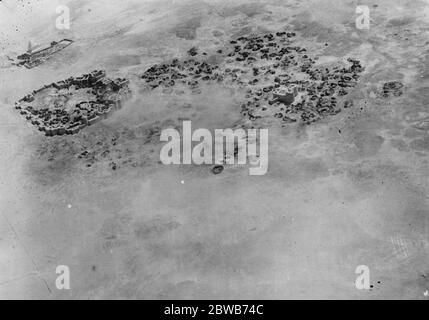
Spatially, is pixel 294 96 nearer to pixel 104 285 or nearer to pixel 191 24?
pixel 191 24

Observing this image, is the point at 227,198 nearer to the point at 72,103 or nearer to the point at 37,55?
the point at 72,103

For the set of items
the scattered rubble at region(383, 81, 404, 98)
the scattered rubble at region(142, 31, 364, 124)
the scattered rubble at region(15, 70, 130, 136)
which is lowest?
the scattered rubble at region(383, 81, 404, 98)

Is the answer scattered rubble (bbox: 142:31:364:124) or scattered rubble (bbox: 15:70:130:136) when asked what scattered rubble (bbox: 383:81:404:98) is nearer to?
scattered rubble (bbox: 142:31:364:124)

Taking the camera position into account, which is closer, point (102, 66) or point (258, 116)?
point (258, 116)

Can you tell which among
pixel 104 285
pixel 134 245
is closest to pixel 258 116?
pixel 134 245

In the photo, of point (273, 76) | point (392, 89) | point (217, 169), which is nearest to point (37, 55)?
point (273, 76)

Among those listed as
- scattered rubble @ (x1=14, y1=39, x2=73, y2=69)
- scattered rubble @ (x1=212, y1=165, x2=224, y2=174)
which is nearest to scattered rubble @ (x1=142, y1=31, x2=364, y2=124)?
scattered rubble @ (x1=212, y1=165, x2=224, y2=174)
